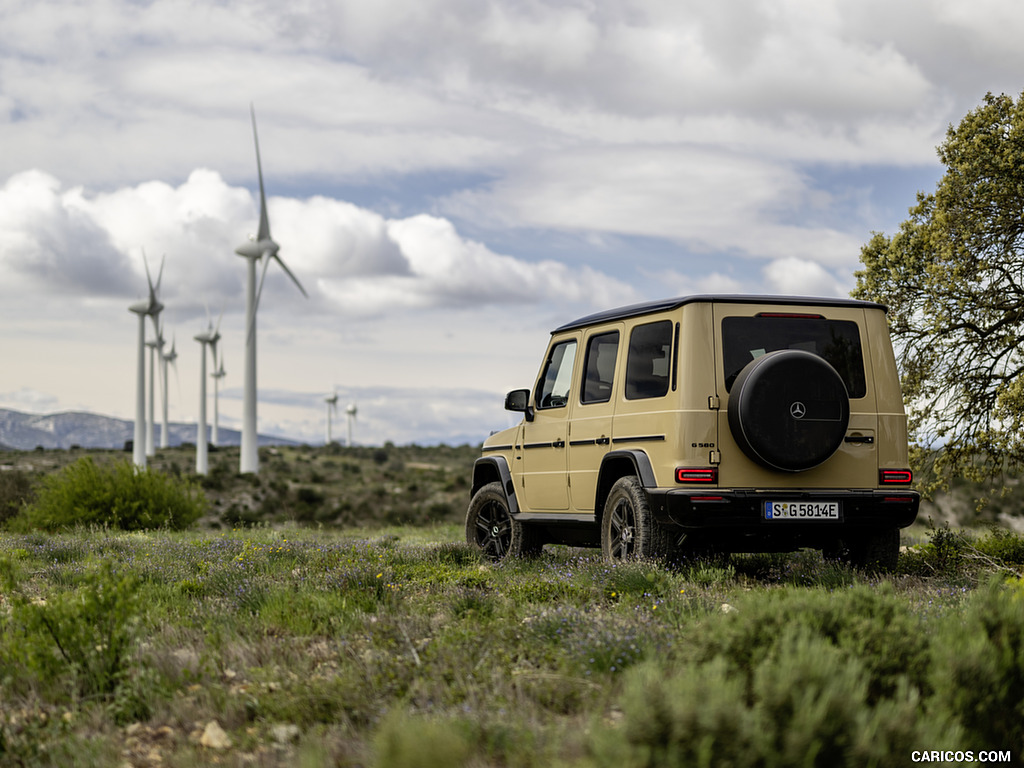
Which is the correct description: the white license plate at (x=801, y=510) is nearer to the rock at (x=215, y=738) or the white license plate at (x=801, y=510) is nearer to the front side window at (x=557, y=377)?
the front side window at (x=557, y=377)

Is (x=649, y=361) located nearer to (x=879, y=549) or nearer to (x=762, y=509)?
(x=762, y=509)

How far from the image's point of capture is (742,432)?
25.1ft

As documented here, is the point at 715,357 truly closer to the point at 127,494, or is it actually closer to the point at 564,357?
the point at 564,357

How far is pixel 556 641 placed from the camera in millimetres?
5531

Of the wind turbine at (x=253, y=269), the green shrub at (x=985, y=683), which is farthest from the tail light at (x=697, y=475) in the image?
the wind turbine at (x=253, y=269)

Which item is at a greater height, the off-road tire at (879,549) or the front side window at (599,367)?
the front side window at (599,367)

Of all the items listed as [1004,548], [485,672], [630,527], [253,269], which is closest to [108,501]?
[630,527]

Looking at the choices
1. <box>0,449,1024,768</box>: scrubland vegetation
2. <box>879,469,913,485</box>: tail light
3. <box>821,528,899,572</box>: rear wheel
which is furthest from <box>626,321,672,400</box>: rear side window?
<box>821,528,899,572</box>: rear wheel

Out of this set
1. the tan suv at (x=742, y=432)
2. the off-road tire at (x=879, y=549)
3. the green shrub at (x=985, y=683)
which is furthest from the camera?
the off-road tire at (x=879, y=549)

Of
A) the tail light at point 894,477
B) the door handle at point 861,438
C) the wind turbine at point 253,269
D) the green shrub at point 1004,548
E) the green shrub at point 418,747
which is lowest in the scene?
the green shrub at point 418,747

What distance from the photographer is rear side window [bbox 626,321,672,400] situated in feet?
27.2

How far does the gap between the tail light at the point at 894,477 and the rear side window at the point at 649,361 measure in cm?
203

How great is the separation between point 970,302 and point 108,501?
15565 millimetres

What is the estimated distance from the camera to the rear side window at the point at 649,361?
327 inches
